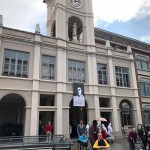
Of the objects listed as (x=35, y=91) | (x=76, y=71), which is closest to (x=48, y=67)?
(x=35, y=91)

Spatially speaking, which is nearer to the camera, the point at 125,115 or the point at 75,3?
the point at 75,3

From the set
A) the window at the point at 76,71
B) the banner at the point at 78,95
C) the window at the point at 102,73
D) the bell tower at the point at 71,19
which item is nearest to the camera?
the banner at the point at 78,95

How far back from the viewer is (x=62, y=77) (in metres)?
19.1

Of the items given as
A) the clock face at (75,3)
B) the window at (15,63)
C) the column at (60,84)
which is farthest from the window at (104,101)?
the clock face at (75,3)

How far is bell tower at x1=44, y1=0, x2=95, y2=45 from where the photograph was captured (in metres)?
21.4

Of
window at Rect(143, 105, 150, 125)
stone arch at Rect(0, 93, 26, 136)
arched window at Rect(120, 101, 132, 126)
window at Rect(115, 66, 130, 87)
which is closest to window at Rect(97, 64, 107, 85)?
window at Rect(115, 66, 130, 87)

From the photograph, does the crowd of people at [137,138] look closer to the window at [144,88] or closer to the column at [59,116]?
the column at [59,116]

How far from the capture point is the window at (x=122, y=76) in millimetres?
23125

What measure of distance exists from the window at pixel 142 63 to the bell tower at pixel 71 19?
10290 millimetres

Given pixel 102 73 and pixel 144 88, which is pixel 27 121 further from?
pixel 144 88

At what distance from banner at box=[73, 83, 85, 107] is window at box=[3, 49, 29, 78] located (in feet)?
18.0

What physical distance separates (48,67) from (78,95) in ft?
14.9

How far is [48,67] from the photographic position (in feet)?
62.4

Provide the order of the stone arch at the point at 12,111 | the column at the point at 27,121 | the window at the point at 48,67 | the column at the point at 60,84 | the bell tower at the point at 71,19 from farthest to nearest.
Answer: the bell tower at the point at 71,19 < the stone arch at the point at 12,111 < the window at the point at 48,67 < the column at the point at 60,84 < the column at the point at 27,121
